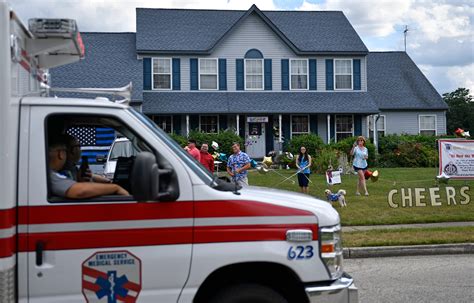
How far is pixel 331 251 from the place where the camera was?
4527mm

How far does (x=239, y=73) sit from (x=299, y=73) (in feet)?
10.6

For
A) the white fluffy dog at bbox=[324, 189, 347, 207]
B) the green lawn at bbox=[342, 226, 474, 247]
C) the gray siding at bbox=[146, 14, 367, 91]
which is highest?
the gray siding at bbox=[146, 14, 367, 91]

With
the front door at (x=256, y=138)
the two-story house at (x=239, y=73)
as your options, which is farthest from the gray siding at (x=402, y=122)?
the front door at (x=256, y=138)

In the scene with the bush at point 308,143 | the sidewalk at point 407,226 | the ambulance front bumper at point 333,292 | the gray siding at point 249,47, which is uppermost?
the gray siding at point 249,47

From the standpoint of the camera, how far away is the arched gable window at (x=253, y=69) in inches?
1239

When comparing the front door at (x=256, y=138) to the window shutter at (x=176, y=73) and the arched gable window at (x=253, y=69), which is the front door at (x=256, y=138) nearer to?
the arched gable window at (x=253, y=69)

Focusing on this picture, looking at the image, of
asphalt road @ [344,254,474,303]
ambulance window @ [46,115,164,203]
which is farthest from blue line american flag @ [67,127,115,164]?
asphalt road @ [344,254,474,303]

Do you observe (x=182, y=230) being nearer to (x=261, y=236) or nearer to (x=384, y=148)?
(x=261, y=236)

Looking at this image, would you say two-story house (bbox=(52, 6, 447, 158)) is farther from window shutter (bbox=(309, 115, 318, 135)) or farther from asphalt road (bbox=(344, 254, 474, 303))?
asphalt road (bbox=(344, 254, 474, 303))

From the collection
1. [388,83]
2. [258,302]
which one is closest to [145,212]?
[258,302]

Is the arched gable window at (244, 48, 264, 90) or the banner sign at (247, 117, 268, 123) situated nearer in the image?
the banner sign at (247, 117, 268, 123)

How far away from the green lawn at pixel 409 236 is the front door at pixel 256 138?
65.1 feet

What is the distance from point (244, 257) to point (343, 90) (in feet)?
95.4

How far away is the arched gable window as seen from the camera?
3147 centimetres
